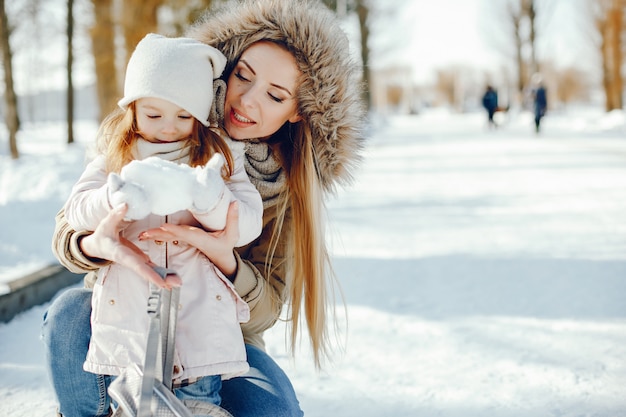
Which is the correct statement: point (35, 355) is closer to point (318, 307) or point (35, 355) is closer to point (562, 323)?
point (318, 307)

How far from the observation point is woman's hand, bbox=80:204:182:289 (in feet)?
3.96

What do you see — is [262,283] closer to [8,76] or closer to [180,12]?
[8,76]

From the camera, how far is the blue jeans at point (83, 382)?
5.08 feet

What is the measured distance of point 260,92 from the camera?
1884 millimetres

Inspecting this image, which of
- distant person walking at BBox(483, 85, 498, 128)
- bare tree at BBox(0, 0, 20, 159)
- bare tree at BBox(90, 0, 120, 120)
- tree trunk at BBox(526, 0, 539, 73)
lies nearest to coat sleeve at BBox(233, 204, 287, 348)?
bare tree at BBox(0, 0, 20, 159)

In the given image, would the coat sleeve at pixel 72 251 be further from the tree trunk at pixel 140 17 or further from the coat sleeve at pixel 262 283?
the tree trunk at pixel 140 17

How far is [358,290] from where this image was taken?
3.49 metres

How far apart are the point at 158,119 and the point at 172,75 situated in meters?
0.12

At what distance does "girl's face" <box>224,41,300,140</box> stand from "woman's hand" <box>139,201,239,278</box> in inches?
21.9

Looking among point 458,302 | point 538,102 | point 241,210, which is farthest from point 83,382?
point 538,102

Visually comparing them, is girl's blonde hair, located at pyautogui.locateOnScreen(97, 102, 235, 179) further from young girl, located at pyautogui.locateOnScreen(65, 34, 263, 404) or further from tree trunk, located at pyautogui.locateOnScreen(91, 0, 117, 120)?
tree trunk, located at pyautogui.locateOnScreen(91, 0, 117, 120)

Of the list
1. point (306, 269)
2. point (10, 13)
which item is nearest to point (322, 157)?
point (306, 269)

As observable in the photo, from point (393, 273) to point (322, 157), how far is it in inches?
77.6

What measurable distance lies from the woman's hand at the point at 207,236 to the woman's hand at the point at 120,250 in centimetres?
8
